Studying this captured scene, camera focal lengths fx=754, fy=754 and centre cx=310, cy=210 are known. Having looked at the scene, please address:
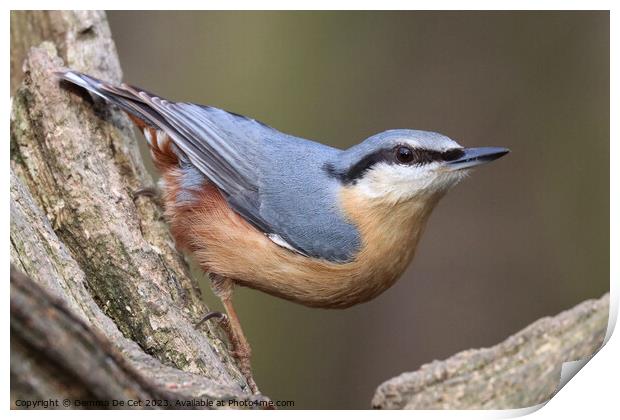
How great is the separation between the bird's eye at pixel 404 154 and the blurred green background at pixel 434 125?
0.52 m

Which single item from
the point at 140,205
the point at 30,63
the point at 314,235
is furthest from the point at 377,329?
the point at 30,63

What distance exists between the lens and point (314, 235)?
2.81 meters

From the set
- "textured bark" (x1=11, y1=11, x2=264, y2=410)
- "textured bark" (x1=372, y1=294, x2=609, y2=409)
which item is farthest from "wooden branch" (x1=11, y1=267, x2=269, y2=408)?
"textured bark" (x1=372, y1=294, x2=609, y2=409)

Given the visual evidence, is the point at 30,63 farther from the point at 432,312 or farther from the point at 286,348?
the point at 432,312

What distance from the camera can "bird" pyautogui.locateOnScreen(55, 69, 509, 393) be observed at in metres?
2.74

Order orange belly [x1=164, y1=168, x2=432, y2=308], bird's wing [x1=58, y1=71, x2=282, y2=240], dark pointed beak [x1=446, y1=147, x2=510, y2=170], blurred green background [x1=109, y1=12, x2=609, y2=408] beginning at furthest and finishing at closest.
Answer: bird's wing [x1=58, y1=71, x2=282, y2=240], orange belly [x1=164, y1=168, x2=432, y2=308], blurred green background [x1=109, y1=12, x2=609, y2=408], dark pointed beak [x1=446, y1=147, x2=510, y2=170]

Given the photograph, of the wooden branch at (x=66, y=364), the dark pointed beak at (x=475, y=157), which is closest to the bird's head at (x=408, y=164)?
the dark pointed beak at (x=475, y=157)

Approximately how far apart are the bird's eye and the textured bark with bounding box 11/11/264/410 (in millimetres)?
944

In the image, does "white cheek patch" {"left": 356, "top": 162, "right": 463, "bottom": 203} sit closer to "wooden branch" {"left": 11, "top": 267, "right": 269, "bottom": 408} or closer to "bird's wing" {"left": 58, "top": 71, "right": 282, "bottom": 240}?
"bird's wing" {"left": 58, "top": 71, "right": 282, "bottom": 240}

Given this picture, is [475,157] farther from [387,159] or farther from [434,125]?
Result: [434,125]

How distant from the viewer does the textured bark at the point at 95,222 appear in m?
2.38

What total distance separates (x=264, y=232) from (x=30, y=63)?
1.22 m

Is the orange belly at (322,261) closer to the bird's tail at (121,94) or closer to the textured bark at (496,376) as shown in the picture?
the bird's tail at (121,94)

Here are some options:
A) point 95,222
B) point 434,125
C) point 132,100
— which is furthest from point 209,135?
point 434,125
